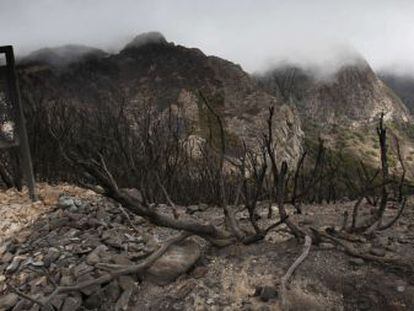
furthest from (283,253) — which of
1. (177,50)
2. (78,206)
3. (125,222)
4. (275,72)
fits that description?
(275,72)

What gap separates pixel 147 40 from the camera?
103 meters

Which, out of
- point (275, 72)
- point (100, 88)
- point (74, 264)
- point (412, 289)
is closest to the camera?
point (412, 289)

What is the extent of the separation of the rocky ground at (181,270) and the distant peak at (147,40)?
98.1m

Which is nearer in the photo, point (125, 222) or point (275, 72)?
point (125, 222)

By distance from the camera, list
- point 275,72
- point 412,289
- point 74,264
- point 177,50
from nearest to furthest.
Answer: point 412,289 → point 74,264 → point 177,50 → point 275,72

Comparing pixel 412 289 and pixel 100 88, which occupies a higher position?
pixel 412 289

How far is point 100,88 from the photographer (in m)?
84.5

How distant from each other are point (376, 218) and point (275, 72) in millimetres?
142100

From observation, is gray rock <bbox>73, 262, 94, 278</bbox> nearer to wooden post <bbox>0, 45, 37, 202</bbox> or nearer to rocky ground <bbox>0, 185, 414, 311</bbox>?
rocky ground <bbox>0, 185, 414, 311</bbox>

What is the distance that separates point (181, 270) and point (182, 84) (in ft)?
271

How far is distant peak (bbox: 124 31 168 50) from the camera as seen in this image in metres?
102

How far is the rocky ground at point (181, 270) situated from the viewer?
459cm

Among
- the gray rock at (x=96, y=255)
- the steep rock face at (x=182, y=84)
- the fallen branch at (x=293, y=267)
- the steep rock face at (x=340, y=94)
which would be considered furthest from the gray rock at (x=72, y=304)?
the steep rock face at (x=340, y=94)

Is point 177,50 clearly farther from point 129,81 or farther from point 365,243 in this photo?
point 365,243
